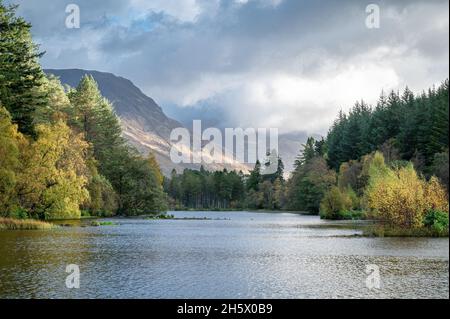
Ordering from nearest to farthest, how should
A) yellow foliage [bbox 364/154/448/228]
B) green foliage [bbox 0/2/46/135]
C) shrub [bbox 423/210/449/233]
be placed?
shrub [bbox 423/210/449/233]
yellow foliage [bbox 364/154/448/228]
green foliage [bbox 0/2/46/135]

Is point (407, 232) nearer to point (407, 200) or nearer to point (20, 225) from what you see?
point (407, 200)

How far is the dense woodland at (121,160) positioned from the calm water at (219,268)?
14409 millimetres

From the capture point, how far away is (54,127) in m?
71.4

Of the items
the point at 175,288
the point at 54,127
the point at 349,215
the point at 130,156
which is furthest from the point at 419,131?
the point at 175,288

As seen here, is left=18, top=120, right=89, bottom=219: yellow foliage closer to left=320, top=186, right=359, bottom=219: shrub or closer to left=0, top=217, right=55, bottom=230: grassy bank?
left=0, top=217, right=55, bottom=230: grassy bank

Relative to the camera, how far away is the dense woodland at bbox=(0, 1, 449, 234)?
58500 mm

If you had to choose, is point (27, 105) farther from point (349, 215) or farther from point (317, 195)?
point (317, 195)

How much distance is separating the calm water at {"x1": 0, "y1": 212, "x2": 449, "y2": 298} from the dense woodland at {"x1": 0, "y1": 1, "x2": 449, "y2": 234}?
1441cm

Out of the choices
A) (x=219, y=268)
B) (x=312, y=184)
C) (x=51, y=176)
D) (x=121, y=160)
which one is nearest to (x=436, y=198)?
(x=219, y=268)

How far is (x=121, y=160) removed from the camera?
111500 mm

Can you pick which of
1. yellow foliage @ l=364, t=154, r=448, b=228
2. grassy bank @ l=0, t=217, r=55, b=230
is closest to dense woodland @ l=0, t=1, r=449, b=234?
yellow foliage @ l=364, t=154, r=448, b=228

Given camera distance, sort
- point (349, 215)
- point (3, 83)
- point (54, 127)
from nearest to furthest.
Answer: point (3, 83) < point (54, 127) < point (349, 215)
